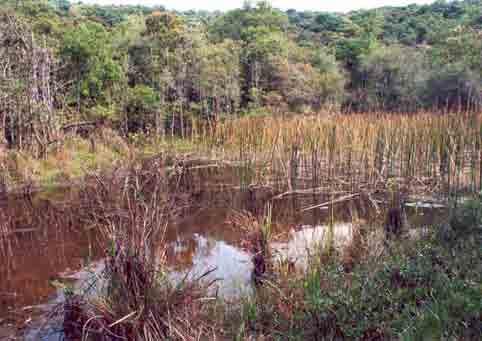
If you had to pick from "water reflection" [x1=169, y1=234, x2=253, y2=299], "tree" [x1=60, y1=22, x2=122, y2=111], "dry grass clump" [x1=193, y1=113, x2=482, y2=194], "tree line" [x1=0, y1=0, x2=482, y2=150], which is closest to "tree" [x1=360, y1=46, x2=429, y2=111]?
"tree line" [x1=0, y1=0, x2=482, y2=150]

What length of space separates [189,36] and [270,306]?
37.3 feet

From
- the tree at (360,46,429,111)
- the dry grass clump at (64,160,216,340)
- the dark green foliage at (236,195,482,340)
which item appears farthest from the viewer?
the tree at (360,46,429,111)

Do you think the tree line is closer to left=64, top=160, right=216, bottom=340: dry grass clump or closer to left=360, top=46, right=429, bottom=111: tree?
left=360, top=46, right=429, bottom=111: tree

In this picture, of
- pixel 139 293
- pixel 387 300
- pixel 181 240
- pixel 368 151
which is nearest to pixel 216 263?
pixel 181 240

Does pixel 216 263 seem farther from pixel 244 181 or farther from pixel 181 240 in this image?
pixel 244 181

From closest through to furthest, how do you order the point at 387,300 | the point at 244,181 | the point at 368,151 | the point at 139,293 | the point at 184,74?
the point at 139,293
the point at 387,300
the point at 368,151
the point at 244,181
the point at 184,74

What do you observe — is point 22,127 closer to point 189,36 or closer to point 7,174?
point 7,174

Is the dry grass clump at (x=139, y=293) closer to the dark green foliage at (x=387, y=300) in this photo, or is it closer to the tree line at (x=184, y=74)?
the dark green foliage at (x=387, y=300)

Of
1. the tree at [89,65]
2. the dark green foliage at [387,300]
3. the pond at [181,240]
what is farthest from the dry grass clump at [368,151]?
the tree at [89,65]

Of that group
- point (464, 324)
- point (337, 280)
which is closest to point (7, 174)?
point (337, 280)

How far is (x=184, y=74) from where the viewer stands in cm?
1246

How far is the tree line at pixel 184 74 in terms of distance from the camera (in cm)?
827

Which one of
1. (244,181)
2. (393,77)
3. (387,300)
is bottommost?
(244,181)

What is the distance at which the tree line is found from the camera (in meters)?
8.27
